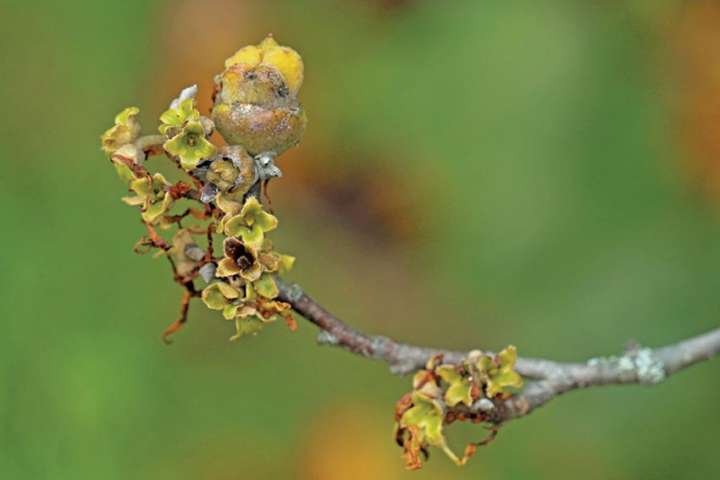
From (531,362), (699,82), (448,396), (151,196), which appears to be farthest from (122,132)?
(699,82)

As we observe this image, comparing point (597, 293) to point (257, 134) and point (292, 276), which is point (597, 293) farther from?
point (257, 134)

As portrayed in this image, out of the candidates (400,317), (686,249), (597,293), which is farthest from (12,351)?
(686,249)

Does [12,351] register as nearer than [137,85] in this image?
Yes

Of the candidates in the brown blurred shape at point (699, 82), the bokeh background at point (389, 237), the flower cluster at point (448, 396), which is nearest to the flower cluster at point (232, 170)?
the flower cluster at point (448, 396)

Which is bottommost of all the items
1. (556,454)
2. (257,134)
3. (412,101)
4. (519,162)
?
(257,134)

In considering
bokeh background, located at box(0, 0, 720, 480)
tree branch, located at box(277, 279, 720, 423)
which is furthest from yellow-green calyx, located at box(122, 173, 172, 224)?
bokeh background, located at box(0, 0, 720, 480)

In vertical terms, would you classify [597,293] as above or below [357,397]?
above
